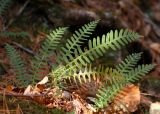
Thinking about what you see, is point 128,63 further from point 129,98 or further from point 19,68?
point 19,68

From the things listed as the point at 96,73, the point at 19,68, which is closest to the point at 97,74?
the point at 96,73

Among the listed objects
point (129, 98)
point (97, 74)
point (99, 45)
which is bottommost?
point (129, 98)

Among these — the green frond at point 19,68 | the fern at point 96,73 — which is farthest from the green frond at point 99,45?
the green frond at point 19,68

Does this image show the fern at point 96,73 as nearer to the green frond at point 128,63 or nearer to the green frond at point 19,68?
the green frond at point 128,63

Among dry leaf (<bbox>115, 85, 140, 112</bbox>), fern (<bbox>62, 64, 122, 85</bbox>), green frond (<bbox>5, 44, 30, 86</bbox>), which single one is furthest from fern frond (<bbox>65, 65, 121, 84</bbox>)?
green frond (<bbox>5, 44, 30, 86</bbox>)

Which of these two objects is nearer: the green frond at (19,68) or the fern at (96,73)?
the fern at (96,73)

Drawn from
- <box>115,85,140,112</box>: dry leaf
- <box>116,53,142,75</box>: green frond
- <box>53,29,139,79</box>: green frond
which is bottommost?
<box>115,85,140,112</box>: dry leaf

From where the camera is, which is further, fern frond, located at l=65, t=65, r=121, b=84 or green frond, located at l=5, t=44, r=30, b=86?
green frond, located at l=5, t=44, r=30, b=86

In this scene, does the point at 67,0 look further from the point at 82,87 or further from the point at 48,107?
the point at 48,107

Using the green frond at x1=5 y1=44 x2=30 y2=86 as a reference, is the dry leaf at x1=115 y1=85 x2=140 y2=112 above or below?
below

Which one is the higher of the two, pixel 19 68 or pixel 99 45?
pixel 99 45

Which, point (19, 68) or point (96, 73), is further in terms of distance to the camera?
point (19, 68)

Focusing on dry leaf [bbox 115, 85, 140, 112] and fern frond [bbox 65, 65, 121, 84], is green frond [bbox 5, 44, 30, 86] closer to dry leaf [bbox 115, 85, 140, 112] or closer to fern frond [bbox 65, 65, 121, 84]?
fern frond [bbox 65, 65, 121, 84]
